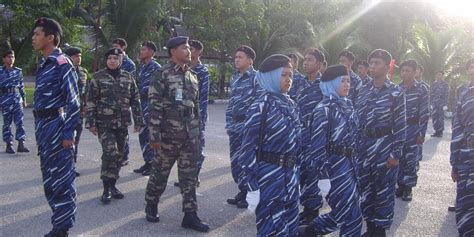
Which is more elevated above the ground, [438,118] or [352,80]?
[352,80]

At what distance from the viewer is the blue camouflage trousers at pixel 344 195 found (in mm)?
4551

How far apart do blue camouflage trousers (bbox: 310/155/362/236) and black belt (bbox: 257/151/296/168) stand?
0.58m

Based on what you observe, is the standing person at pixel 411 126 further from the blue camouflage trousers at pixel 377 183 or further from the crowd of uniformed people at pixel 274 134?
the blue camouflage trousers at pixel 377 183

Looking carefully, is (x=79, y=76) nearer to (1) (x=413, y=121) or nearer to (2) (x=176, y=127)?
(2) (x=176, y=127)

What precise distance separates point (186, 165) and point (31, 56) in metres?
15.7

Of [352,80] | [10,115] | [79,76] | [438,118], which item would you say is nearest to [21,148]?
[10,115]

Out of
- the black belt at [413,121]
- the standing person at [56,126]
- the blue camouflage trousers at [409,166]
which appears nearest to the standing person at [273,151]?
the standing person at [56,126]

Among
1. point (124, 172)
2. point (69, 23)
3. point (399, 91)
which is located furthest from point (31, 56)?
point (399, 91)

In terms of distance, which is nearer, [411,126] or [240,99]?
[240,99]

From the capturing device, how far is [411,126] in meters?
7.37

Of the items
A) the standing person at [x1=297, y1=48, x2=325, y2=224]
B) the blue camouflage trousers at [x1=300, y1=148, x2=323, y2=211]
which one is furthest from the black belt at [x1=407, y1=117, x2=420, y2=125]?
the blue camouflage trousers at [x1=300, y1=148, x2=323, y2=211]

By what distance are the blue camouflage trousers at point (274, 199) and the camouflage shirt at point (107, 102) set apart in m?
3.11

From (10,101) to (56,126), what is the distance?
18.3ft

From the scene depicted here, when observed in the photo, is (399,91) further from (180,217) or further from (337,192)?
(180,217)
